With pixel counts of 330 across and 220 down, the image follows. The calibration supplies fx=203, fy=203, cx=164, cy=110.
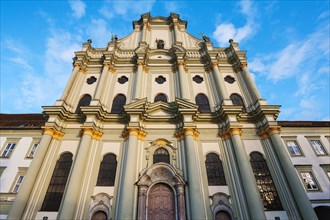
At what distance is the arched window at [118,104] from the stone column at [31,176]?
4.41 metres

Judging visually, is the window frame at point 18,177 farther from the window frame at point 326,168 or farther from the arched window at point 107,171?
the window frame at point 326,168

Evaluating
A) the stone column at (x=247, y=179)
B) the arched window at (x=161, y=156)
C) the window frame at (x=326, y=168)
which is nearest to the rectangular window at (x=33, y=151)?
the arched window at (x=161, y=156)

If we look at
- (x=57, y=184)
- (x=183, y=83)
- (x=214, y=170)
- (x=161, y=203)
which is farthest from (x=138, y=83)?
(x=161, y=203)

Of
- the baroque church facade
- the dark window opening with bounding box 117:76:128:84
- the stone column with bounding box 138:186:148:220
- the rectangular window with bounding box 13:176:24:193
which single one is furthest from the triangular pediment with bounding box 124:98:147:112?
the rectangular window with bounding box 13:176:24:193

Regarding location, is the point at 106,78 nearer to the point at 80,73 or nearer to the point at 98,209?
the point at 80,73

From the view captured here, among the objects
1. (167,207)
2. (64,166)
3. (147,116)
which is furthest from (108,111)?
(167,207)

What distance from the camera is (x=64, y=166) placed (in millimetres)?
13906

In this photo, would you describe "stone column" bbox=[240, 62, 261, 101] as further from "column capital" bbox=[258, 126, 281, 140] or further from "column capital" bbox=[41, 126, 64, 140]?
"column capital" bbox=[41, 126, 64, 140]

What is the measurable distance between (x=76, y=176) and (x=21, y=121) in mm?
11013

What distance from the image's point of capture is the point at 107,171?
13.7 m

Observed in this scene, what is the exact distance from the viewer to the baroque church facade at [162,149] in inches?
473

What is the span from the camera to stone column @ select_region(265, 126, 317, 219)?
1117 centimetres

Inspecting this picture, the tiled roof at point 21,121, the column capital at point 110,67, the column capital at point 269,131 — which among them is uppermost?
the column capital at point 110,67

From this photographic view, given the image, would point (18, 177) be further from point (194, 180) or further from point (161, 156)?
point (194, 180)
